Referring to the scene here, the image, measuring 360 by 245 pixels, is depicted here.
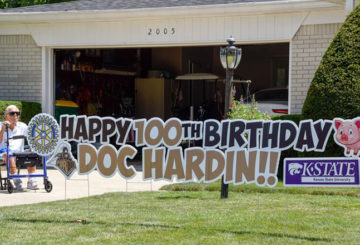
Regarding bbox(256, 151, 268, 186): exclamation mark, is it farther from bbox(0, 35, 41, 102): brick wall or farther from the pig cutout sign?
bbox(0, 35, 41, 102): brick wall

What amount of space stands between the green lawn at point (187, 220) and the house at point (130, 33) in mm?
4818

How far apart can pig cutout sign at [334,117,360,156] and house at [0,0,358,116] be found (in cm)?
569

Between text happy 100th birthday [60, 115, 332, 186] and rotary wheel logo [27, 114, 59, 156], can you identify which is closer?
text happy 100th birthday [60, 115, 332, 186]

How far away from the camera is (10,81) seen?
16.3 metres

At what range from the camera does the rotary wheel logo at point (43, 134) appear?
8352mm

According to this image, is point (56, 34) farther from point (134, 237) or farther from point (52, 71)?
point (134, 237)

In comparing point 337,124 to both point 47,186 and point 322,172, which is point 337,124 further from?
point 47,186

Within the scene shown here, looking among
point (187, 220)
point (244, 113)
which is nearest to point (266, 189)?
point (244, 113)

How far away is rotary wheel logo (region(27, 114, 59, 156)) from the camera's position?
Answer: 27.4 ft

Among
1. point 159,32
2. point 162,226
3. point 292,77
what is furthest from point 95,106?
point 162,226

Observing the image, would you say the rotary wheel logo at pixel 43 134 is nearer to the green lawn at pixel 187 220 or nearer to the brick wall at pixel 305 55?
the green lawn at pixel 187 220

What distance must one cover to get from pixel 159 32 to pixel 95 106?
5.53 m

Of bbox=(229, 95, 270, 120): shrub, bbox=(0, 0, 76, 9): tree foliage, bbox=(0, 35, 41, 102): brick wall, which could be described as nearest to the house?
bbox=(0, 35, 41, 102): brick wall

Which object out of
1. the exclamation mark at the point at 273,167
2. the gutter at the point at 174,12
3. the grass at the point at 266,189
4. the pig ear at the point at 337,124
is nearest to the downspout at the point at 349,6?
the gutter at the point at 174,12
